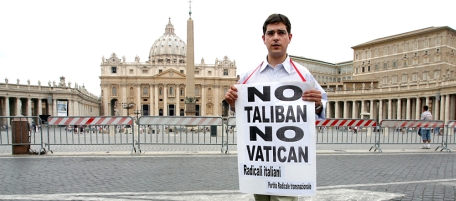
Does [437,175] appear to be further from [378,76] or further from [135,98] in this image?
[135,98]

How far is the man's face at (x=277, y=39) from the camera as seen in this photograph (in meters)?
2.41

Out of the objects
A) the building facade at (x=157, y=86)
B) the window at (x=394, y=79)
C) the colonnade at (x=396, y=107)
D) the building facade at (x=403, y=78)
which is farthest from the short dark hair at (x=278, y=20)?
the building facade at (x=157, y=86)

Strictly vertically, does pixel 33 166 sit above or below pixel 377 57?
below

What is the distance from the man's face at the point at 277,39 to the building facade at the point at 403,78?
45307mm

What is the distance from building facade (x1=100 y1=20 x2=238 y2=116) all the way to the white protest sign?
87697 mm

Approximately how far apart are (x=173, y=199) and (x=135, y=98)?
9217 centimetres

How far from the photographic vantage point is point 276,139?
7.79ft

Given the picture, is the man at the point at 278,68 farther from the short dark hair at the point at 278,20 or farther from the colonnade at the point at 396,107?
the colonnade at the point at 396,107

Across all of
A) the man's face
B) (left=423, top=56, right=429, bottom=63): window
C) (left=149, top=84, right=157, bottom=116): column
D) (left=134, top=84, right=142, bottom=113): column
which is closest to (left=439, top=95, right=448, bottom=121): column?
(left=423, top=56, right=429, bottom=63): window

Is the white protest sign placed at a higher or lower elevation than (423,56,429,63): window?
lower

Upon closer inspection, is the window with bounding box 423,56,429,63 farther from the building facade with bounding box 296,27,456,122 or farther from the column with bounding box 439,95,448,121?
the column with bounding box 439,95,448,121

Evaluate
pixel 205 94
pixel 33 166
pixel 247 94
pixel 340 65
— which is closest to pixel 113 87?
pixel 205 94

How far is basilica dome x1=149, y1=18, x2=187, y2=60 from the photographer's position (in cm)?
12403

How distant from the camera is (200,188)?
17.5ft
